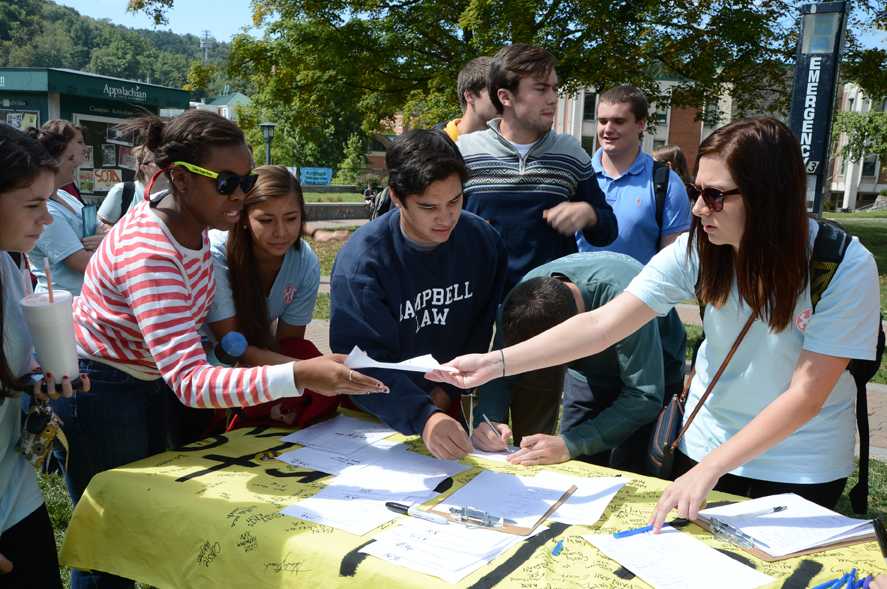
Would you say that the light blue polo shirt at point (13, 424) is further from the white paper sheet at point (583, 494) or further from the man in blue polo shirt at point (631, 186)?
the man in blue polo shirt at point (631, 186)

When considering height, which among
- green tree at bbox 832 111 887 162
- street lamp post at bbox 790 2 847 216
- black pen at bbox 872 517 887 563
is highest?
green tree at bbox 832 111 887 162

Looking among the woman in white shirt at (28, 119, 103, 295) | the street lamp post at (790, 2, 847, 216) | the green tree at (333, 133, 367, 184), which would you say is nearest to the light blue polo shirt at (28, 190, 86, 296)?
the woman in white shirt at (28, 119, 103, 295)

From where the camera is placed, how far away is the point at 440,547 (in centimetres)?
153

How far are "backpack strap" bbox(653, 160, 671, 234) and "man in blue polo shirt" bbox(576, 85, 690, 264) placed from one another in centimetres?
1

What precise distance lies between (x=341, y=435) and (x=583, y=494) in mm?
792

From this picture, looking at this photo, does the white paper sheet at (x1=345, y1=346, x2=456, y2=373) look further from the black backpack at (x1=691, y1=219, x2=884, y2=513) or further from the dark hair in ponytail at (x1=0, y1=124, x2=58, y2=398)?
the black backpack at (x1=691, y1=219, x2=884, y2=513)

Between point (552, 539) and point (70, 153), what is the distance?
12.5 ft

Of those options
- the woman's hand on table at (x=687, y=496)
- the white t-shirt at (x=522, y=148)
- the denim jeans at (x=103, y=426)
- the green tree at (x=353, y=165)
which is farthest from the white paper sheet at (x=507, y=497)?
the green tree at (x=353, y=165)

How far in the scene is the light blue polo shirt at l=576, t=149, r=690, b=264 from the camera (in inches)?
154

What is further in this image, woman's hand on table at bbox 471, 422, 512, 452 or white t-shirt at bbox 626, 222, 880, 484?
woman's hand on table at bbox 471, 422, 512, 452

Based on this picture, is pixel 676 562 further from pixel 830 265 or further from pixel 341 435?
pixel 341 435

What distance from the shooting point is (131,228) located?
192cm

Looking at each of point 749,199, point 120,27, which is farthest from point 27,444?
point 120,27

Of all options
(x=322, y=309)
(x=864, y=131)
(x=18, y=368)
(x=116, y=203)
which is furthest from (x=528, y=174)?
(x=864, y=131)
